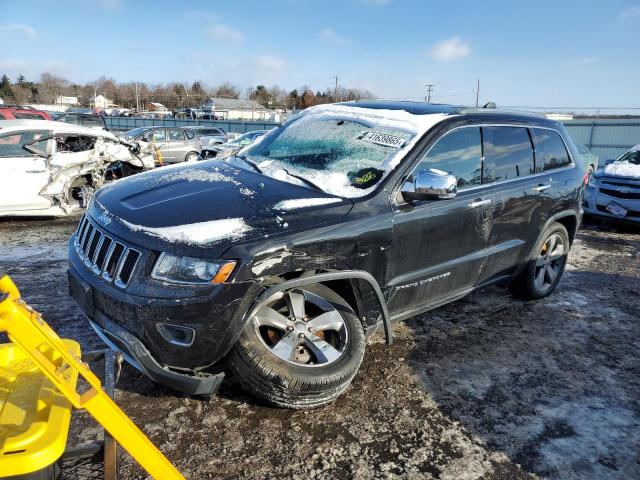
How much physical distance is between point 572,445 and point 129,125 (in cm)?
4372

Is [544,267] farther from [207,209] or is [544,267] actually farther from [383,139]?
[207,209]

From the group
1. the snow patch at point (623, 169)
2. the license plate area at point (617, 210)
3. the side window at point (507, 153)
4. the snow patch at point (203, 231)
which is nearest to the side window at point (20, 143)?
the snow patch at point (203, 231)

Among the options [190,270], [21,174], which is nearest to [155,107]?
[21,174]

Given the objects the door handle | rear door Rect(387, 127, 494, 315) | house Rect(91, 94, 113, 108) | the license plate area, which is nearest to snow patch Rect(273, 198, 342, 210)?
rear door Rect(387, 127, 494, 315)

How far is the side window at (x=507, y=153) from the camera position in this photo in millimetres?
3838

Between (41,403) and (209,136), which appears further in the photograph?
(209,136)

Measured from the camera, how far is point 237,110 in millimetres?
52188

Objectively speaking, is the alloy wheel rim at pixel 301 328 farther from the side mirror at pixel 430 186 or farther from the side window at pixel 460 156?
the side window at pixel 460 156

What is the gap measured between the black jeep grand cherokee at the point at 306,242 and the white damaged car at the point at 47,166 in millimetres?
4678

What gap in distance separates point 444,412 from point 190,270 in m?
1.73

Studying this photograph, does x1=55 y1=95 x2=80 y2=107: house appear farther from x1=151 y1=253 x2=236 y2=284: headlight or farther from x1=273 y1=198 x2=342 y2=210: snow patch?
x1=151 y1=253 x2=236 y2=284: headlight

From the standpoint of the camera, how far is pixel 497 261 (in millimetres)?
4023

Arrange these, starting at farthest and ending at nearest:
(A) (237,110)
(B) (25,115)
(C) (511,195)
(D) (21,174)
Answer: (A) (237,110), (B) (25,115), (D) (21,174), (C) (511,195)

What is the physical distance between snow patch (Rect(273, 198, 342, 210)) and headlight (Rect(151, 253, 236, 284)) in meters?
0.52
